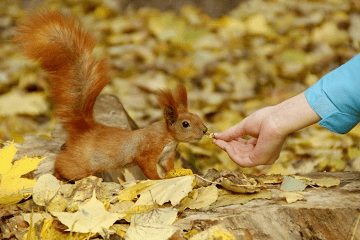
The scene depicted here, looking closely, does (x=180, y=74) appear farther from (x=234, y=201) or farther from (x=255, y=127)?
(x=234, y=201)

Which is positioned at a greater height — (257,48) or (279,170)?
(257,48)

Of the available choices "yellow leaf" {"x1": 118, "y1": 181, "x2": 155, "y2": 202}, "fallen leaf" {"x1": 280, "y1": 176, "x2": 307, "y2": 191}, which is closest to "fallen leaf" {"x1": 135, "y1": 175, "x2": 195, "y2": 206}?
"yellow leaf" {"x1": 118, "y1": 181, "x2": 155, "y2": 202}

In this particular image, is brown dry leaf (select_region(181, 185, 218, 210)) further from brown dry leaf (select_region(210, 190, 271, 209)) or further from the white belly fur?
the white belly fur

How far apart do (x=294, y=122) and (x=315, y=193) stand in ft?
0.66

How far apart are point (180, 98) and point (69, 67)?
1.29 feet

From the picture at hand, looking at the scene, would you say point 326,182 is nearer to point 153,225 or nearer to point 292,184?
point 292,184

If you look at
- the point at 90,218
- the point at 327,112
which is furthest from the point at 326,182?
the point at 90,218

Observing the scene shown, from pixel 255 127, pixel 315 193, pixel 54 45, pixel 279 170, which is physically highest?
pixel 54 45

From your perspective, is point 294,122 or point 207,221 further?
point 294,122

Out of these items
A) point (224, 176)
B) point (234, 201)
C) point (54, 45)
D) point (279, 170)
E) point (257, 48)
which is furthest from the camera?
point (257, 48)

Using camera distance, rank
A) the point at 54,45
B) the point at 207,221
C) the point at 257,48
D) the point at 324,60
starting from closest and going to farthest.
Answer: the point at 207,221 → the point at 54,45 → the point at 324,60 → the point at 257,48

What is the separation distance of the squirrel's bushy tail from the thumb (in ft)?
1.46

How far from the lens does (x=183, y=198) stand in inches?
44.6

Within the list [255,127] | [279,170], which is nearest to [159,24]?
[279,170]
